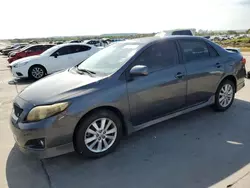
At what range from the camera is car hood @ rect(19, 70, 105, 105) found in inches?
118

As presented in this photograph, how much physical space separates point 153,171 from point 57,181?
3.78 feet

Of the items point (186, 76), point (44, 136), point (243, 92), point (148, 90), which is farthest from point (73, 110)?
point (243, 92)

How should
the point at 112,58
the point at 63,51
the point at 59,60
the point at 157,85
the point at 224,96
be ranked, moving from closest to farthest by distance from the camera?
the point at 157,85
the point at 112,58
the point at 224,96
the point at 59,60
the point at 63,51

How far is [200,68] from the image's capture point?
4219 millimetres

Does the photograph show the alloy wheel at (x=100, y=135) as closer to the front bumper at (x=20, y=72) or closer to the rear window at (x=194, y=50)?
the rear window at (x=194, y=50)

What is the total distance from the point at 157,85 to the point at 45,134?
69.0 inches

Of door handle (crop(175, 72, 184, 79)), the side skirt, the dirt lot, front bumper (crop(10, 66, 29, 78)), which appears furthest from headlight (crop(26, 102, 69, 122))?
front bumper (crop(10, 66, 29, 78))

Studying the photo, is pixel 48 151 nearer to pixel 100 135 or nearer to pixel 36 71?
A: pixel 100 135

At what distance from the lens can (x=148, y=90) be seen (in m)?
3.54

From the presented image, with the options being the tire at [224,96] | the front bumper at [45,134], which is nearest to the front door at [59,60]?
the tire at [224,96]

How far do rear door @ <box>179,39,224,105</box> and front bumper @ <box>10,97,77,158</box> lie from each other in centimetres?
218

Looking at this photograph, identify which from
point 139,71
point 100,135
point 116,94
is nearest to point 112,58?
point 139,71

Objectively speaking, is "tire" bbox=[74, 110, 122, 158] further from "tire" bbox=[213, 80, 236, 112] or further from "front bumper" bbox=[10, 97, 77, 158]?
"tire" bbox=[213, 80, 236, 112]

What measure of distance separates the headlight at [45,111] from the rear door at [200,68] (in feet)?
7.22
